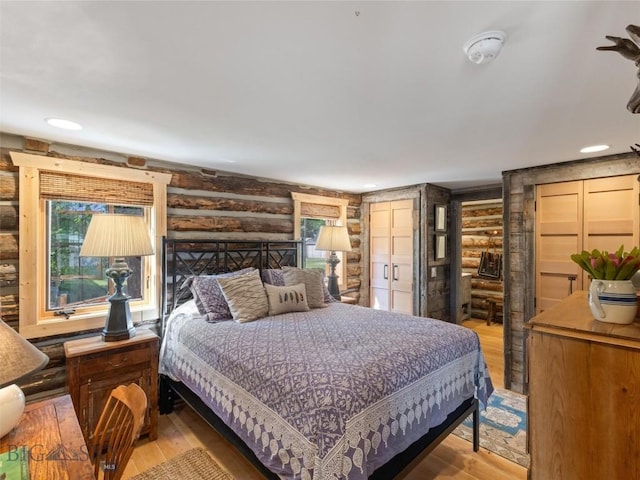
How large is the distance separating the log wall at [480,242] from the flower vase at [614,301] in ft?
18.0

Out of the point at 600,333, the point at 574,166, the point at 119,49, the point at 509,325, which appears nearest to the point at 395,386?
the point at 600,333

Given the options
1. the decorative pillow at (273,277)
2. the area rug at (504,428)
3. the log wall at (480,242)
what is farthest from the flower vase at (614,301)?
the log wall at (480,242)

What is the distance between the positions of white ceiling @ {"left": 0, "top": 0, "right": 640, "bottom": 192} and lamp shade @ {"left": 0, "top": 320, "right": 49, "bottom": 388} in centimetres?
115

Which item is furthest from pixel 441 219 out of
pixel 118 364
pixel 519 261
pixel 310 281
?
pixel 118 364

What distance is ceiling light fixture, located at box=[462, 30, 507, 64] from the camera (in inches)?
48.8

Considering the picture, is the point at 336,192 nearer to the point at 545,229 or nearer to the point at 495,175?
the point at 495,175

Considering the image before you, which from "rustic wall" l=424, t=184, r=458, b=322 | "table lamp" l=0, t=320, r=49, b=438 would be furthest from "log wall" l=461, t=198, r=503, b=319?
"table lamp" l=0, t=320, r=49, b=438

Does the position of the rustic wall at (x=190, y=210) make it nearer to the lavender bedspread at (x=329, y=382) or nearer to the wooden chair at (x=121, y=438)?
the lavender bedspread at (x=329, y=382)

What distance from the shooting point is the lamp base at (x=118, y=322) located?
2.45 meters

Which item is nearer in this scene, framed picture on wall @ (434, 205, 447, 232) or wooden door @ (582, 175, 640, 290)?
wooden door @ (582, 175, 640, 290)

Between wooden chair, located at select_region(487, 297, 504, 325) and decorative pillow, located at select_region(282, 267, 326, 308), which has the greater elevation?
decorative pillow, located at select_region(282, 267, 326, 308)

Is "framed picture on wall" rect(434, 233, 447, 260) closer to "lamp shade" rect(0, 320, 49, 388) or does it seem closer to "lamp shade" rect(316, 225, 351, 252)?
"lamp shade" rect(316, 225, 351, 252)

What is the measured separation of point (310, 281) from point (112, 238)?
6.07 feet

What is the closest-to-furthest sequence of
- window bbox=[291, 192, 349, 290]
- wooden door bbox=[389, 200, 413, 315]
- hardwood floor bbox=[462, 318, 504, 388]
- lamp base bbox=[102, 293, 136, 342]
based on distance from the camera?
lamp base bbox=[102, 293, 136, 342], hardwood floor bbox=[462, 318, 504, 388], window bbox=[291, 192, 349, 290], wooden door bbox=[389, 200, 413, 315]
